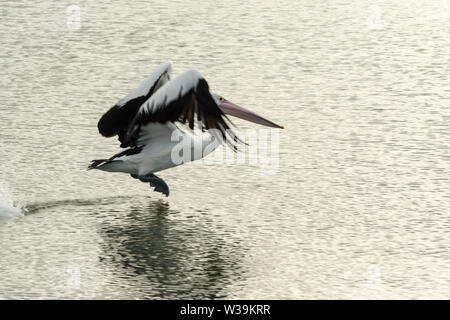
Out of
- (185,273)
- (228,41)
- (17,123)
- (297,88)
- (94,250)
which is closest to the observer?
(185,273)

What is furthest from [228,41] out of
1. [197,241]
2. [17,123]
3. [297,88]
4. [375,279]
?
[375,279]

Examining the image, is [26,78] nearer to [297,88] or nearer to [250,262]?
[297,88]

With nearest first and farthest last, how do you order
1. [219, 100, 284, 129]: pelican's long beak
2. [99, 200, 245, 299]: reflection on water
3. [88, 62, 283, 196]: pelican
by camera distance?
[99, 200, 245, 299]: reflection on water < [88, 62, 283, 196]: pelican < [219, 100, 284, 129]: pelican's long beak

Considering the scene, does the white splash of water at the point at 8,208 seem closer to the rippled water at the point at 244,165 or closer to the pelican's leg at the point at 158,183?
the rippled water at the point at 244,165

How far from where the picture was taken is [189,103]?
744 centimetres

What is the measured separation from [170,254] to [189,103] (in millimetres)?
1067

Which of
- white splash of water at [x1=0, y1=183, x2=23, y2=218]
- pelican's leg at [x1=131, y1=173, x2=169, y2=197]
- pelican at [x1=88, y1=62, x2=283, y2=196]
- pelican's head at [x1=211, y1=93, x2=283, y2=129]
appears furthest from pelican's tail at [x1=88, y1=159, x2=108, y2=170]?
pelican's head at [x1=211, y1=93, x2=283, y2=129]

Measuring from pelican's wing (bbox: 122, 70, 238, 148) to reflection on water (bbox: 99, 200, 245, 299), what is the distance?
71 cm

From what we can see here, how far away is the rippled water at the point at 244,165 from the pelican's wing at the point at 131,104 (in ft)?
1.50

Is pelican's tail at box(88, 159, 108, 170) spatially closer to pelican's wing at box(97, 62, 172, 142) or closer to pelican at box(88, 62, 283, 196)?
pelican at box(88, 62, 283, 196)

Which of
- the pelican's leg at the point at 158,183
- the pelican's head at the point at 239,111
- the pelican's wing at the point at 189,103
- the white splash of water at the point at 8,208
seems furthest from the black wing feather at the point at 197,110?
the white splash of water at the point at 8,208

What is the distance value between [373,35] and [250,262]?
561 cm

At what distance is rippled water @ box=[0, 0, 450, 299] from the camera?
22.3ft
